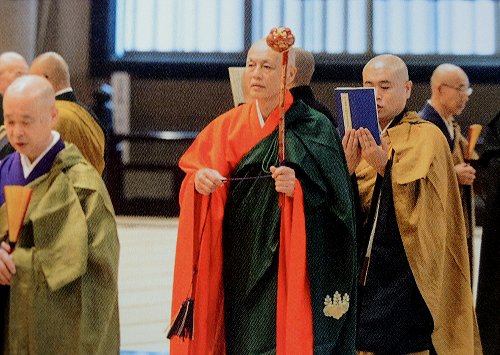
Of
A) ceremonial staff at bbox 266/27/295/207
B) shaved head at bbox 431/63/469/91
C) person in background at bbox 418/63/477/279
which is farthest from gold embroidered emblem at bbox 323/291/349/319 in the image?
shaved head at bbox 431/63/469/91

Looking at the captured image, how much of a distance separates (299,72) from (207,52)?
539 centimetres

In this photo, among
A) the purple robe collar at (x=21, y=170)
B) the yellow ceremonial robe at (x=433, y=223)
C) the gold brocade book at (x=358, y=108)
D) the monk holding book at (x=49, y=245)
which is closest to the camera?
the monk holding book at (x=49, y=245)

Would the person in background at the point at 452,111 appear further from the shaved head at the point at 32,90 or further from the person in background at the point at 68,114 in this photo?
the shaved head at the point at 32,90

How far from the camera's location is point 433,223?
3.60m

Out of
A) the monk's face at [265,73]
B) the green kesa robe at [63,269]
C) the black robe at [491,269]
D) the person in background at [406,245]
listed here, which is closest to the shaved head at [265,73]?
the monk's face at [265,73]

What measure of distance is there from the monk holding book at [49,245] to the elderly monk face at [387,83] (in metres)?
1.32

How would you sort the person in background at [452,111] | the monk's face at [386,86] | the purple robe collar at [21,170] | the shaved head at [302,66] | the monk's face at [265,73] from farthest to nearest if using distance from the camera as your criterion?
1. the person in background at [452,111]
2. the shaved head at [302,66]
3. the monk's face at [386,86]
4. the monk's face at [265,73]
5. the purple robe collar at [21,170]

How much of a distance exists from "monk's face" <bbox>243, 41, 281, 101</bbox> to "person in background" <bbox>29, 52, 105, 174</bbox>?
1591mm

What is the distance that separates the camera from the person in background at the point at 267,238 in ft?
9.93

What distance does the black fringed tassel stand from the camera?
9.90 feet

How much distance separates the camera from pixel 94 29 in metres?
9.08

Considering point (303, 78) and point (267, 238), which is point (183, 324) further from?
point (303, 78)

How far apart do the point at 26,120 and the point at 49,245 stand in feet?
1.25

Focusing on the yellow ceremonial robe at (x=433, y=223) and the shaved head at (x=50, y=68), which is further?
the shaved head at (x=50, y=68)
